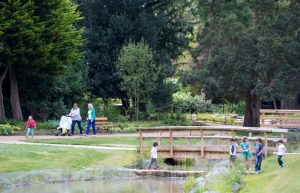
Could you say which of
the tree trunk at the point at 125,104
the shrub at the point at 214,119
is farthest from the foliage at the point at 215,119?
the tree trunk at the point at 125,104

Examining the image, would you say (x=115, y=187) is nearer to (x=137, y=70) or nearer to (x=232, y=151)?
(x=232, y=151)

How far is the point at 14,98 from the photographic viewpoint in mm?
38500

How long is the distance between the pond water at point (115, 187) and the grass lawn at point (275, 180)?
2.83m

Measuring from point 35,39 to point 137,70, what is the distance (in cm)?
803

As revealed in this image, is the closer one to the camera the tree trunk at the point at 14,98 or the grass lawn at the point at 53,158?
the grass lawn at the point at 53,158

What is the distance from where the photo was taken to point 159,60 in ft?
152

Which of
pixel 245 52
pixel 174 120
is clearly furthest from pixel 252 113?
pixel 174 120

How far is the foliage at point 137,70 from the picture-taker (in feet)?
132

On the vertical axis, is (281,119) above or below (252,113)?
below

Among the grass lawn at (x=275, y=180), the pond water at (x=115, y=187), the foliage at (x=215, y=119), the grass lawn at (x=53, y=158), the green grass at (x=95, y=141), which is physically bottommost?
the pond water at (x=115, y=187)

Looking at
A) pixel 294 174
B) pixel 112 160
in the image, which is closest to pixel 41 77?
pixel 112 160

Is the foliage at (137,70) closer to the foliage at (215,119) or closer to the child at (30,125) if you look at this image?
the foliage at (215,119)

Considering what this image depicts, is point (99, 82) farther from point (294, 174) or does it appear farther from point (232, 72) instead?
point (294, 174)

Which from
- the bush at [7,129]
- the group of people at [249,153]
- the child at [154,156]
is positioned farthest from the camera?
the bush at [7,129]
